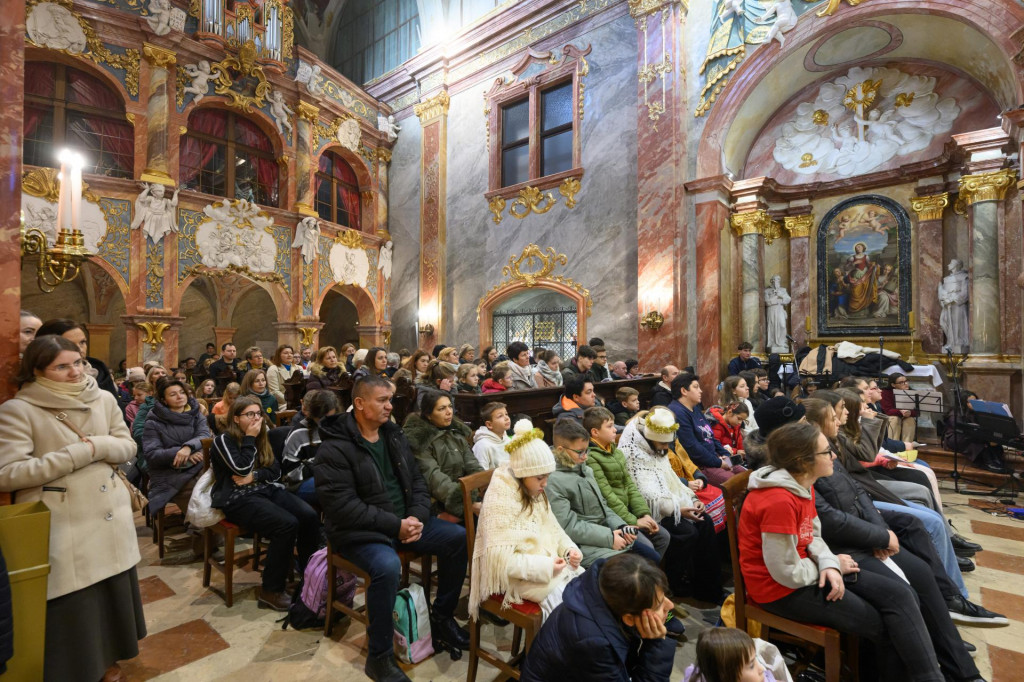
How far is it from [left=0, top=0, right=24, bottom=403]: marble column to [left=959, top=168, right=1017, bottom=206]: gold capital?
404 inches

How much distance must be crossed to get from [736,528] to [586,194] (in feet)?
27.1

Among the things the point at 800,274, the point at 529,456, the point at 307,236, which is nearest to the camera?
the point at 529,456

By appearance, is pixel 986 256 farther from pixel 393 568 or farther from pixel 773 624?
pixel 393 568

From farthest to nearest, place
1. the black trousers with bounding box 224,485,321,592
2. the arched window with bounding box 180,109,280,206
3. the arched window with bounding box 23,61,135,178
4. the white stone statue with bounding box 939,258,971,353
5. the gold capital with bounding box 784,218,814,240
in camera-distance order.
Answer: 1. the arched window with bounding box 180,109,280,206
2. the gold capital with bounding box 784,218,814,240
3. the arched window with bounding box 23,61,135,178
4. the white stone statue with bounding box 939,258,971,353
5. the black trousers with bounding box 224,485,321,592

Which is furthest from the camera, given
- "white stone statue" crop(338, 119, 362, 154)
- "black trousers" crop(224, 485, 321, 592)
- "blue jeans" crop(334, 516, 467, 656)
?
"white stone statue" crop(338, 119, 362, 154)

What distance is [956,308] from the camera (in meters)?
7.96

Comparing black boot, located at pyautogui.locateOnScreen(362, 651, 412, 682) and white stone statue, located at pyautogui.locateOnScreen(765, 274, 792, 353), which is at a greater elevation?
white stone statue, located at pyautogui.locateOnScreen(765, 274, 792, 353)

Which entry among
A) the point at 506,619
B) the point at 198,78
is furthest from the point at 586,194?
the point at 506,619

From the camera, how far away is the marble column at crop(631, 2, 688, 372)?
877 centimetres

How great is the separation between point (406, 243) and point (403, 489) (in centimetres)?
1066

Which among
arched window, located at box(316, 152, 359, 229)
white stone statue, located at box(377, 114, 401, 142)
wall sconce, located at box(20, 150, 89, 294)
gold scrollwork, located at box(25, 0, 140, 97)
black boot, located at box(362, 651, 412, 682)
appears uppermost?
white stone statue, located at box(377, 114, 401, 142)

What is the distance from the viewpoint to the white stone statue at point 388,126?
42.7ft

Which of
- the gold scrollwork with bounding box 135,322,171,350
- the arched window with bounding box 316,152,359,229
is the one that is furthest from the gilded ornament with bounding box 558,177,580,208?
the gold scrollwork with bounding box 135,322,171,350

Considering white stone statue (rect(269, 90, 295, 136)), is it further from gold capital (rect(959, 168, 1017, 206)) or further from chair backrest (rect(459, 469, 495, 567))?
gold capital (rect(959, 168, 1017, 206))
